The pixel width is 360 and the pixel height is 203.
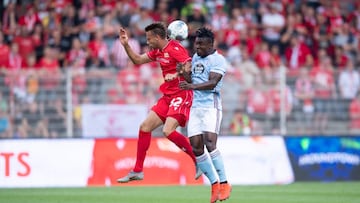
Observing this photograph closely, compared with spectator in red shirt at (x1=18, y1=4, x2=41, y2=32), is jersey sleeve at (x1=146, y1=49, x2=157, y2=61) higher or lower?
lower

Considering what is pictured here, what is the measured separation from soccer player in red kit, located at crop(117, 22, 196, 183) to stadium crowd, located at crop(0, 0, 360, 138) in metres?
6.85

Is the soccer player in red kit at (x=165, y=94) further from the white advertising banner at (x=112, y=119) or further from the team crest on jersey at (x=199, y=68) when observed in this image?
the white advertising banner at (x=112, y=119)

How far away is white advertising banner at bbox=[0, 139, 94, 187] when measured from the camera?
19547mm

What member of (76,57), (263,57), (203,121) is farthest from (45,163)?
(263,57)

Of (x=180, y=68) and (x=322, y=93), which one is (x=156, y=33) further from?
(x=322, y=93)

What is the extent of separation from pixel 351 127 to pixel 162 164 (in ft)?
16.9

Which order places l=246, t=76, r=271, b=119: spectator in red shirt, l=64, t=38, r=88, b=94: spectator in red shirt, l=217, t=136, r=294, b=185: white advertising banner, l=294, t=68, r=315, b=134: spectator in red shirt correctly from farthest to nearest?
1. l=64, t=38, r=88, b=94: spectator in red shirt
2. l=294, t=68, r=315, b=134: spectator in red shirt
3. l=246, t=76, r=271, b=119: spectator in red shirt
4. l=217, t=136, r=294, b=185: white advertising banner

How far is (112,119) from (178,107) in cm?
716

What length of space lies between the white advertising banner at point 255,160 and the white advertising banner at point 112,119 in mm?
2406

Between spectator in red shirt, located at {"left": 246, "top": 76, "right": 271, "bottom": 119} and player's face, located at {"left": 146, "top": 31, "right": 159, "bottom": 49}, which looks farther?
spectator in red shirt, located at {"left": 246, "top": 76, "right": 271, "bottom": 119}

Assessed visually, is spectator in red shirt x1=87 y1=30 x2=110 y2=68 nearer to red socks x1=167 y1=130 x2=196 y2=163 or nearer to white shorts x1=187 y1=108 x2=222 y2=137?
red socks x1=167 y1=130 x2=196 y2=163

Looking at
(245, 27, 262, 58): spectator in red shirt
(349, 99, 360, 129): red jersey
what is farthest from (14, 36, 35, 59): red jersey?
(349, 99, 360, 129): red jersey

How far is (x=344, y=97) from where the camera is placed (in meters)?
23.1

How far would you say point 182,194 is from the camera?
55.4 ft
